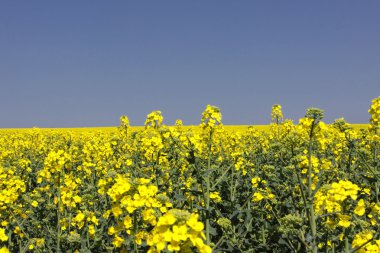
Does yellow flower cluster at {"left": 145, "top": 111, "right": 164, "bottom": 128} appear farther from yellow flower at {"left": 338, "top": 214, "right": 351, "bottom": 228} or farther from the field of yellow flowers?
yellow flower at {"left": 338, "top": 214, "right": 351, "bottom": 228}

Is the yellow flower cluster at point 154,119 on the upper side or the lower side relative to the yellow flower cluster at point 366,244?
upper

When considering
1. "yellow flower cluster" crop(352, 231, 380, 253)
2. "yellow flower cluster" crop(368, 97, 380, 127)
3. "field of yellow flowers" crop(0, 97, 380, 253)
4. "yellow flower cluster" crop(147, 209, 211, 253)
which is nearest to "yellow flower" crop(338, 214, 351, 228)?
"field of yellow flowers" crop(0, 97, 380, 253)

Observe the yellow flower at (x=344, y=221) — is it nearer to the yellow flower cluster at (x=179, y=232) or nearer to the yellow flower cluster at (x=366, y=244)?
the yellow flower cluster at (x=366, y=244)

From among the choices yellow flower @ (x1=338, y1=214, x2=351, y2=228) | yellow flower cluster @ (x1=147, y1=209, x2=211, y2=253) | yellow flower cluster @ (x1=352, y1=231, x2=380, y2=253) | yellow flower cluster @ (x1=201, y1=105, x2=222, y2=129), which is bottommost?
yellow flower cluster @ (x1=352, y1=231, x2=380, y2=253)

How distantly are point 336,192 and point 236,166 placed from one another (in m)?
4.75

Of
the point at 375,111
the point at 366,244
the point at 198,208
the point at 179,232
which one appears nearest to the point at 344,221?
the point at 366,244

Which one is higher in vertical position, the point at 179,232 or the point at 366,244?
the point at 179,232

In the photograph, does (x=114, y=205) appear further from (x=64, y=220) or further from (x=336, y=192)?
(x=64, y=220)

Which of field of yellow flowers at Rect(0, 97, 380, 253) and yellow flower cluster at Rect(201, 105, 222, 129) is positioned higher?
yellow flower cluster at Rect(201, 105, 222, 129)

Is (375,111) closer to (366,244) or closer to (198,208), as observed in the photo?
(366,244)

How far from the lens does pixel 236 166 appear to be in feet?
27.2

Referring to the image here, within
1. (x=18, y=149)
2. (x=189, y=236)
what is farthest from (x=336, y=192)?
(x=18, y=149)

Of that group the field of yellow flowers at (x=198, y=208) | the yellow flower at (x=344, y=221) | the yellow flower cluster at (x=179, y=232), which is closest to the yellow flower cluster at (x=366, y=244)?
the field of yellow flowers at (x=198, y=208)

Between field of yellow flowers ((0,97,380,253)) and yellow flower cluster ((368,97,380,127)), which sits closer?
field of yellow flowers ((0,97,380,253))
